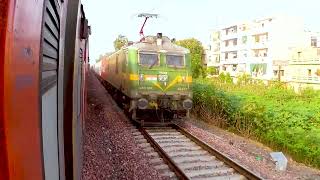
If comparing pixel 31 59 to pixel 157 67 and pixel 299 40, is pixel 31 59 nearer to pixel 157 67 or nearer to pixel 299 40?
pixel 157 67

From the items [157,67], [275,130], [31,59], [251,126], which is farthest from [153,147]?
[31,59]

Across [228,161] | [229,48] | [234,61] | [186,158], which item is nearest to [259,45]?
[234,61]

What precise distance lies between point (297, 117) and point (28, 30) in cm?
1270

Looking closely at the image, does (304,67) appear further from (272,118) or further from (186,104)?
(186,104)

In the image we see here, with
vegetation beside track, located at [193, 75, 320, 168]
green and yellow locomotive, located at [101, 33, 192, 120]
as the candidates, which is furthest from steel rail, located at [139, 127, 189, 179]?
vegetation beside track, located at [193, 75, 320, 168]

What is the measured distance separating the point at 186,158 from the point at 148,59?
16.5 feet

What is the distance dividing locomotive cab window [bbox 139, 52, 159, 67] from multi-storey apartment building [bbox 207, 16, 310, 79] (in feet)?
131

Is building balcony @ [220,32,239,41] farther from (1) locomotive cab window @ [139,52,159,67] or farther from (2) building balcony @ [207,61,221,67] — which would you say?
(1) locomotive cab window @ [139,52,159,67]

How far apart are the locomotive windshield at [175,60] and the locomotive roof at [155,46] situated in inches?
8.9

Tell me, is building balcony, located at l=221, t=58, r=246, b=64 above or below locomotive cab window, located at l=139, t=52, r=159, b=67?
above

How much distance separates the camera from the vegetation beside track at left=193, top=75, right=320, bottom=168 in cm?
1155

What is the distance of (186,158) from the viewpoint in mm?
8617

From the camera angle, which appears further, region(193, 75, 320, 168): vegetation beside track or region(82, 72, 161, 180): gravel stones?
region(193, 75, 320, 168): vegetation beside track

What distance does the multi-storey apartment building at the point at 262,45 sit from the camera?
55375mm
